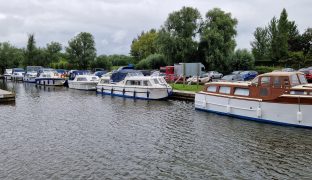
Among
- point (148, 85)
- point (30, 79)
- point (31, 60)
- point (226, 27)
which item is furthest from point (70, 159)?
point (31, 60)

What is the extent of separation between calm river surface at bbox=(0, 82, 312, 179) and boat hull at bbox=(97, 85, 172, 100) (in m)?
9.23

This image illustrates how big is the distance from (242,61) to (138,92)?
108ft

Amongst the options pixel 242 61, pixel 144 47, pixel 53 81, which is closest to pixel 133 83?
pixel 53 81

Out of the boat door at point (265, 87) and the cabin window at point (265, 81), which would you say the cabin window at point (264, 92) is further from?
the cabin window at point (265, 81)

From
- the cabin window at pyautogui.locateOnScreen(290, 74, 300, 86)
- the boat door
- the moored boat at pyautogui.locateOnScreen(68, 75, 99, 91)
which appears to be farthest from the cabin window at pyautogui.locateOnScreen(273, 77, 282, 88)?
the moored boat at pyautogui.locateOnScreen(68, 75, 99, 91)

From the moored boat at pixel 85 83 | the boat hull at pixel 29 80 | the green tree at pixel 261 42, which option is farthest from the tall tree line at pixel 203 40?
the green tree at pixel 261 42

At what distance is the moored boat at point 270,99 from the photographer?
73.2 ft

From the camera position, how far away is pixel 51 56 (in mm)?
115938

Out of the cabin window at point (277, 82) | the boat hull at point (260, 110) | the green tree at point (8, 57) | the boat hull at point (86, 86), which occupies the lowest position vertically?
the boat hull at point (260, 110)

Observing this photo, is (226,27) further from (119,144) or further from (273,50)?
(119,144)

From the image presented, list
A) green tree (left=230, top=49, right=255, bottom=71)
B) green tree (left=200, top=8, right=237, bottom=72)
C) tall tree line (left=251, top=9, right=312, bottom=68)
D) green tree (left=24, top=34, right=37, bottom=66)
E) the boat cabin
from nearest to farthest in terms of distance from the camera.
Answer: the boat cabin → green tree (left=200, top=8, right=237, bottom=72) → green tree (left=230, top=49, right=255, bottom=71) → tall tree line (left=251, top=9, right=312, bottom=68) → green tree (left=24, top=34, right=37, bottom=66)

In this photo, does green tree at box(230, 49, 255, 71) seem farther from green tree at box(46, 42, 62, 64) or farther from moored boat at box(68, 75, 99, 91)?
green tree at box(46, 42, 62, 64)

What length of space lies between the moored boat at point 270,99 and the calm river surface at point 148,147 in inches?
31.9

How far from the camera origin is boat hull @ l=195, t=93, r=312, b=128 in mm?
22328
